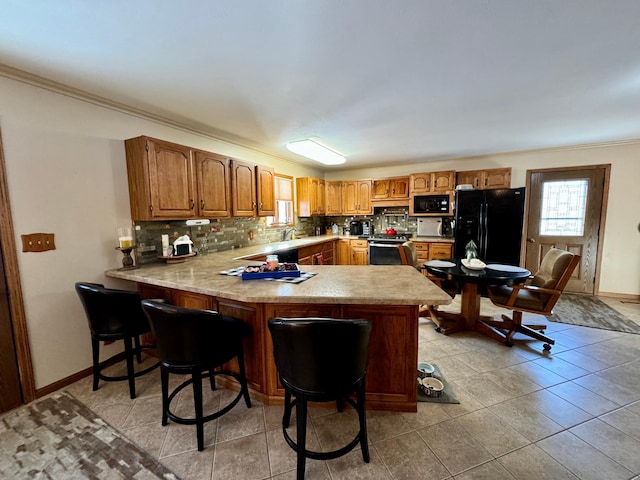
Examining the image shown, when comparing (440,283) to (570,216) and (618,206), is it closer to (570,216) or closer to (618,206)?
(570,216)

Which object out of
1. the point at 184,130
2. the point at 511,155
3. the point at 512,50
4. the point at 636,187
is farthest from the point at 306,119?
the point at 636,187

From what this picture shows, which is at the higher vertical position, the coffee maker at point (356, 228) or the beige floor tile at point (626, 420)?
the coffee maker at point (356, 228)

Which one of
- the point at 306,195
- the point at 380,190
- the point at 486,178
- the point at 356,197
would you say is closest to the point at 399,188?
the point at 380,190

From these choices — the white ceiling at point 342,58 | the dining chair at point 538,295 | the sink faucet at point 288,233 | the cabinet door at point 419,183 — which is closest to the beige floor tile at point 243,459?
the white ceiling at point 342,58

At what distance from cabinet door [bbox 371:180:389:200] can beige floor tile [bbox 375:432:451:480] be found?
4.57m

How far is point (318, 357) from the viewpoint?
1.25m

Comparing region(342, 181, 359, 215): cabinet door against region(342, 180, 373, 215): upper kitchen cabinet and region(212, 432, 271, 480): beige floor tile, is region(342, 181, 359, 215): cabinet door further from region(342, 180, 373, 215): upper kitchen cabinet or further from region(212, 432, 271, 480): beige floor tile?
region(212, 432, 271, 480): beige floor tile

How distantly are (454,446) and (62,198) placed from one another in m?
3.35

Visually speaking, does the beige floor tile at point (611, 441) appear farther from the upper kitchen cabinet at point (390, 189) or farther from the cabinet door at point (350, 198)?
the cabinet door at point (350, 198)

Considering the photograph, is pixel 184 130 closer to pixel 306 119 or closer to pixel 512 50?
pixel 306 119

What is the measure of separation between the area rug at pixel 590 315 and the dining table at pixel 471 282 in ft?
3.55

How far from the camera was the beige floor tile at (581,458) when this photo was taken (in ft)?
4.57

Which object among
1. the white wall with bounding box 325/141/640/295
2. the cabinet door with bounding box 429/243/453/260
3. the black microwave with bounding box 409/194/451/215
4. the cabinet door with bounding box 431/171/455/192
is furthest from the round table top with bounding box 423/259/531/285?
the white wall with bounding box 325/141/640/295

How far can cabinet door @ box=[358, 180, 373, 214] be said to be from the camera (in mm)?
5750
